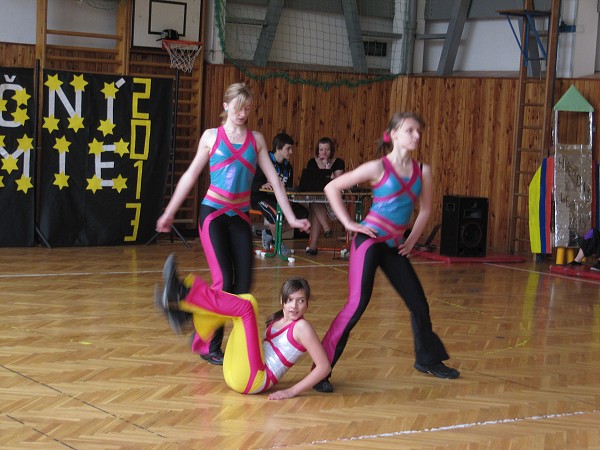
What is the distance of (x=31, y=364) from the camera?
16.8 feet

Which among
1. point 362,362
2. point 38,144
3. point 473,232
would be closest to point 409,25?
point 473,232

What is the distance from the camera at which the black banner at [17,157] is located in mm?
9859

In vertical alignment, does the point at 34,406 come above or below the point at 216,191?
below

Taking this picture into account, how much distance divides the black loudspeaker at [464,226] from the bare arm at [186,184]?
5.80 m

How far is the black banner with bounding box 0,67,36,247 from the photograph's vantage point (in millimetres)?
9859

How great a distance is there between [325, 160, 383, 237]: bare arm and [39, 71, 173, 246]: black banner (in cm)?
598

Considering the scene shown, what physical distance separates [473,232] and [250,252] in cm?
586

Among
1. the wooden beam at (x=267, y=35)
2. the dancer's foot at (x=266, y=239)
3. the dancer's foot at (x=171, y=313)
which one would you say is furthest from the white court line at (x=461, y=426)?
the wooden beam at (x=267, y=35)

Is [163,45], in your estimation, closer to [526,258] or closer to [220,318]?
[526,258]

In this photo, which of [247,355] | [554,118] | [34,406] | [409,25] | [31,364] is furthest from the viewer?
[409,25]

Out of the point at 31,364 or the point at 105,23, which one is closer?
the point at 31,364

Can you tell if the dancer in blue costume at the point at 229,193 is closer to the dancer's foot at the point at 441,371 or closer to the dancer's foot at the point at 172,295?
the dancer's foot at the point at 172,295

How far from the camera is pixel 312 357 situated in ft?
15.4

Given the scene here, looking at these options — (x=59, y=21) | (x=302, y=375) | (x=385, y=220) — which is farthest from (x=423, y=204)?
(x=59, y=21)
